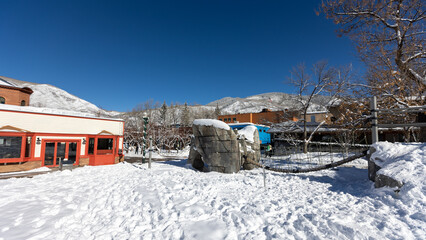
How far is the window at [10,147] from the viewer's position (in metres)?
12.2

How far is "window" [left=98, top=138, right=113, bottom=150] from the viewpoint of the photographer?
663 inches

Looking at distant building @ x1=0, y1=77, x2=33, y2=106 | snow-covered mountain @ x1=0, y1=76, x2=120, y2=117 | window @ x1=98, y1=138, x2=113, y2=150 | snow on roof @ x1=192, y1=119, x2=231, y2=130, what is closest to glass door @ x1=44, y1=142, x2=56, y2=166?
window @ x1=98, y1=138, x2=113, y2=150

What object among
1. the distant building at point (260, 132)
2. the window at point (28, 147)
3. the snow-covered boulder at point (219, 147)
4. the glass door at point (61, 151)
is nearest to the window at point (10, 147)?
the window at point (28, 147)

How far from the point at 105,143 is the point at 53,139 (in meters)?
3.76

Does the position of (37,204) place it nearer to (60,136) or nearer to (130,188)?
(130,188)

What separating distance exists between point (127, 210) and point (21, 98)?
2452cm

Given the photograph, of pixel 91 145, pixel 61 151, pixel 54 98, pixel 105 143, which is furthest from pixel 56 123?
pixel 54 98

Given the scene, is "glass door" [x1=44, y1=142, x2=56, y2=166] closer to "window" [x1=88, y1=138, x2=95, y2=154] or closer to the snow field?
"window" [x1=88, y1=138, x2=95, y2=154]

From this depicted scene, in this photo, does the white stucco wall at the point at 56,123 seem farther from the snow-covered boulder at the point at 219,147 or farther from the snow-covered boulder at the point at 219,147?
the snow-covered boulder at the point at 219,147

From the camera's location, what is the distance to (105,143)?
56.4ft

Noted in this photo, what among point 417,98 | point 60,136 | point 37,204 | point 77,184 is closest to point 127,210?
point 37,204

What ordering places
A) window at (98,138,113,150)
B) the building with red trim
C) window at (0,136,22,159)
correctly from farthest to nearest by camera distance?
window at (98,138,113,150), the building with red trim, window at (0,136,22,159)

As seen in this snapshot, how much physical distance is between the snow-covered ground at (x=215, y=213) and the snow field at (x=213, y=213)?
0.05 feet

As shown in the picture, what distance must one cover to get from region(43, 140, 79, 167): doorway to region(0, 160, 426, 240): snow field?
899cm
